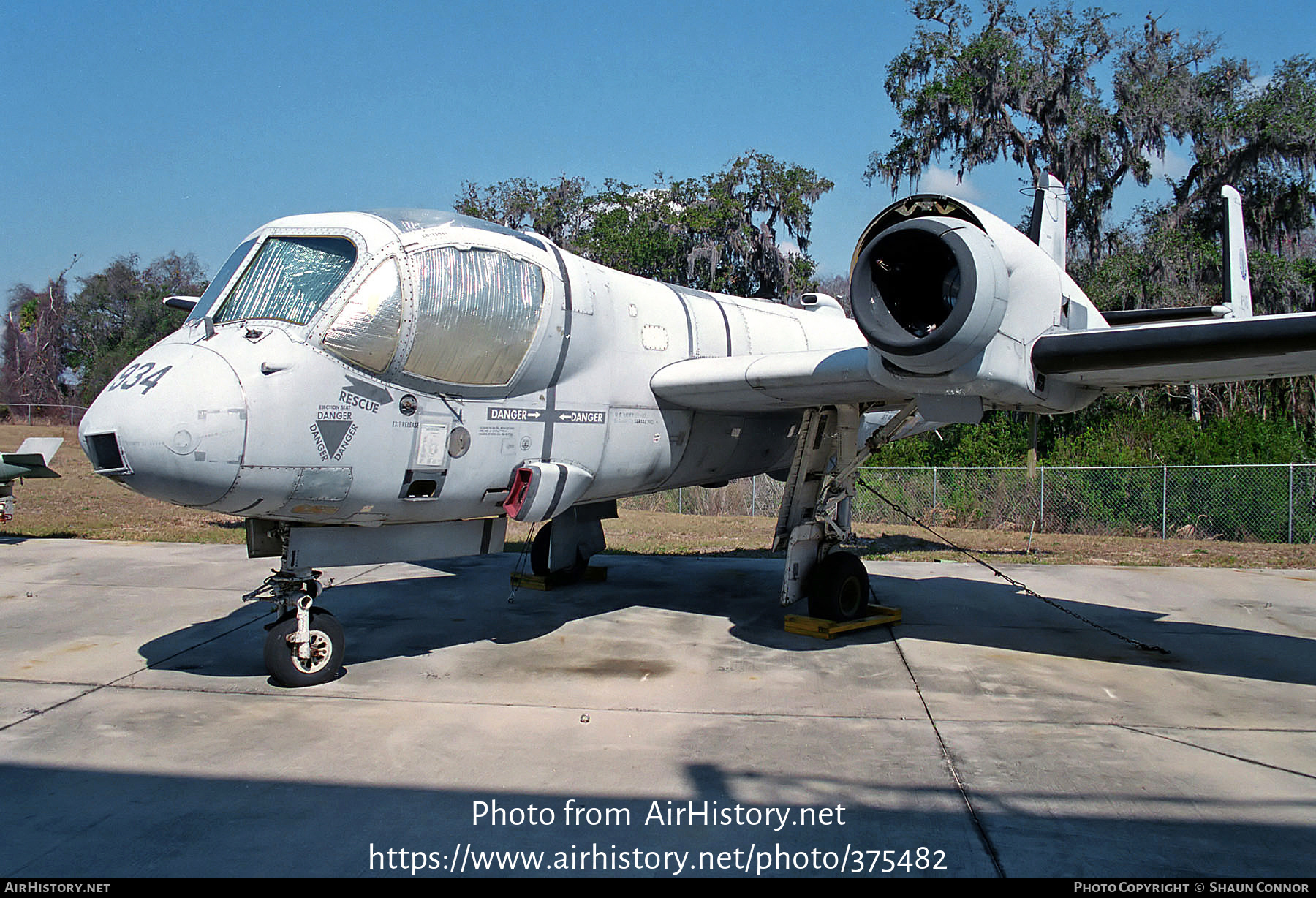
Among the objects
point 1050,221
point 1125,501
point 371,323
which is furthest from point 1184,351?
point 1125,501

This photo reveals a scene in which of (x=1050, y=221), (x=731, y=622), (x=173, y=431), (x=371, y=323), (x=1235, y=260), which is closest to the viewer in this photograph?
(x=173, y=431)

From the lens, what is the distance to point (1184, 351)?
236 inches

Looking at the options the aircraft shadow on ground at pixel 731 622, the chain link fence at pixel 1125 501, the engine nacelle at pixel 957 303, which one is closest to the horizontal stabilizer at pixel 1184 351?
the engine nacelle at pixel 957 303

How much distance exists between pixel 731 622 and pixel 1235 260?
228 inches

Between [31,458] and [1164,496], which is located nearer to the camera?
[31,458]

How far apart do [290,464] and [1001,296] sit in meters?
4.88

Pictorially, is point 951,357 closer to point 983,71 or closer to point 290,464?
point 290,464

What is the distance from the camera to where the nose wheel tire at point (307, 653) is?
625 centimetres

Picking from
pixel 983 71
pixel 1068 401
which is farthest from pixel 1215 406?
pixel 1068 401

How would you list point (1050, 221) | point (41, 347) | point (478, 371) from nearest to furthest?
1. point (478, 371)
2. point (1050, 221)
3. point (41, 347)

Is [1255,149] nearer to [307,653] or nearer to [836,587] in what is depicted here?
[836,587]

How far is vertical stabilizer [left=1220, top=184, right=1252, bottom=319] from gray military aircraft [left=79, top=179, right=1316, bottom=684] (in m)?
0.08

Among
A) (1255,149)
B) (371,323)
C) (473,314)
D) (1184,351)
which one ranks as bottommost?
(1184,351)

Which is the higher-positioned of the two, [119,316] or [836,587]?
[119,316]
